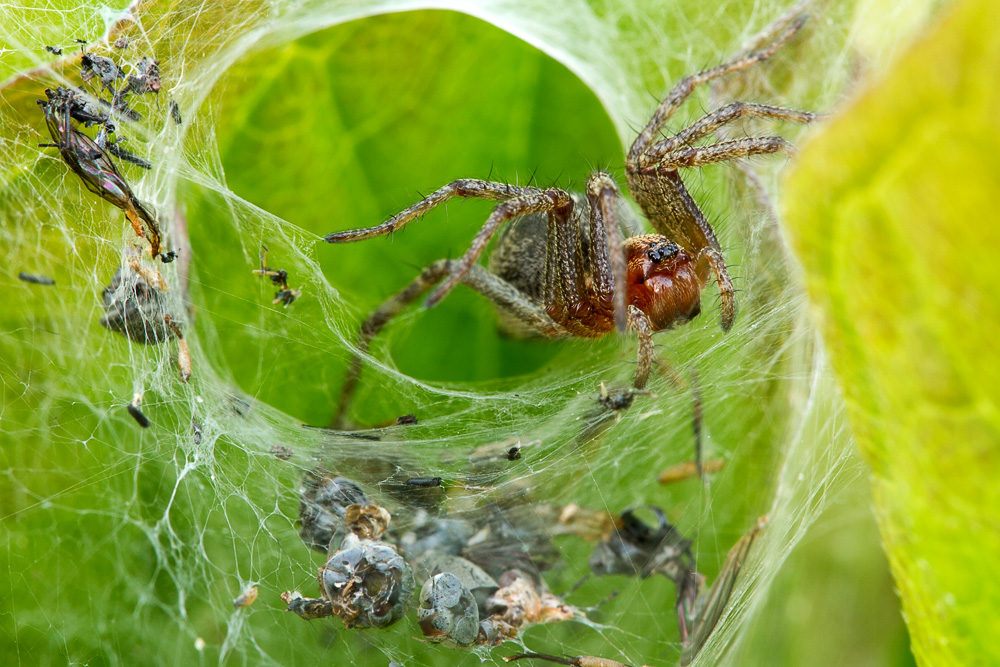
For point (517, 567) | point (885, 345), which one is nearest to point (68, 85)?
point (517, 567)

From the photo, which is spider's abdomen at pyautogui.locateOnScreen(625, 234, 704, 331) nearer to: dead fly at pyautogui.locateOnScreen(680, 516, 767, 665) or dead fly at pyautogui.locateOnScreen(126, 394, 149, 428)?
dead fly at pyautogui.locateOnScreen(680, 516, 767, 665)

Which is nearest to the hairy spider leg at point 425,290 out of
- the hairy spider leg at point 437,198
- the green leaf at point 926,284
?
the hairy spider leg at point 437,198

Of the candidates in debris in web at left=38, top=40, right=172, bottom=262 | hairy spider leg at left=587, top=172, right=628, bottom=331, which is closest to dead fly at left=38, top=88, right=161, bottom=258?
debris in web at left=38, top=40, right=172, bottom=262

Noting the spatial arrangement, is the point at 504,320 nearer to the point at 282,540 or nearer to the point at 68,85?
the point at 282,540

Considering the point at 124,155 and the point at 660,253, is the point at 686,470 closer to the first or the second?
the point at 660,253

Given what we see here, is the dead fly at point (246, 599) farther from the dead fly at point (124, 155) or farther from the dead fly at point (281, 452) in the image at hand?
the dead fly at point (124, 155)

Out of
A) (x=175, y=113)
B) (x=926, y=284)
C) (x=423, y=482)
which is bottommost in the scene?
(x=423, y=482)

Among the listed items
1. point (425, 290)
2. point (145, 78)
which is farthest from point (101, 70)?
point (425, 290)
